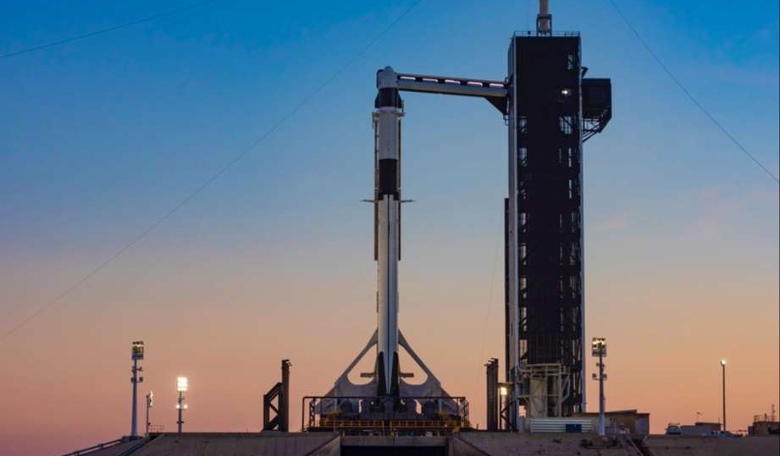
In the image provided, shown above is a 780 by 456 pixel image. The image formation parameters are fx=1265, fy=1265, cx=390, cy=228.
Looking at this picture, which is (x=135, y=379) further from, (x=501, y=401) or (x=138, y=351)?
(x=501, y=401)

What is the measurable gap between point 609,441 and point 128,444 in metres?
31.2

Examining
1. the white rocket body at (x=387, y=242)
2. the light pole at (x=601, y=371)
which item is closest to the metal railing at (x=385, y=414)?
the white rocket body at (x=387, y=242)

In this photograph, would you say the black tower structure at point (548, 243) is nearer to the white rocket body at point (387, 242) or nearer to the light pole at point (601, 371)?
the white rocket body at point (387, 242)

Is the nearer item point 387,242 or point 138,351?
point 138,351

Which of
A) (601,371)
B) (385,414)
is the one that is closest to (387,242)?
(385,414)

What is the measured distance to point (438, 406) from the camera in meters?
103

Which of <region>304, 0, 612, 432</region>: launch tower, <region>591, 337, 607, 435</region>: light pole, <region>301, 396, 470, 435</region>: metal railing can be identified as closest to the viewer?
<region>591, 337, 607, 435</region>: light pole

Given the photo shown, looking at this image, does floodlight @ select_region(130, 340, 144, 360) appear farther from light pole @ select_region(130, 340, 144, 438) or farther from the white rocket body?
the white rocket body

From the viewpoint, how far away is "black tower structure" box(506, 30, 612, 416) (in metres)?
114

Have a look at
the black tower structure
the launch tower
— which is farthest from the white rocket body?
the black tower structure

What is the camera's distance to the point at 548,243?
377 feet

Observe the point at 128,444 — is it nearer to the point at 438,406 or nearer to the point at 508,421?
the point at 438,406

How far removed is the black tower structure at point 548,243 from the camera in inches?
4500

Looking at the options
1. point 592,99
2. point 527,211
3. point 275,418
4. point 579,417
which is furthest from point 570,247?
point 275,418
